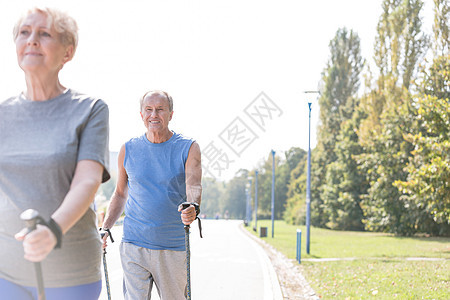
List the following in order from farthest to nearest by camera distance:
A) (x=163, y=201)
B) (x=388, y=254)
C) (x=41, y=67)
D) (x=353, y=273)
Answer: (x=388, y=254) < (x=353, y=273) < (x=163, y=201) < (x=41, y=67)

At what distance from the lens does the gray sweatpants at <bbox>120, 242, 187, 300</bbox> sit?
4105mm

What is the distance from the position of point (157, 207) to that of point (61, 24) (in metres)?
2.18

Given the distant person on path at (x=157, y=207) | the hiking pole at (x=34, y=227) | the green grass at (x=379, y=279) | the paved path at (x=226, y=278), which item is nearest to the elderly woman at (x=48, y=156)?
the hiking pole at (x=34, y=227)

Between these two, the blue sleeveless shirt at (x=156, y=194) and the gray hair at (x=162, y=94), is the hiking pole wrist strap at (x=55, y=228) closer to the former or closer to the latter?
the blue sleeveless shirt at (x=156, y=194)

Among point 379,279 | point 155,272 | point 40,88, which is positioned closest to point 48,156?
point 40,88

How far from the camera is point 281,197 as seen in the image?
112 m

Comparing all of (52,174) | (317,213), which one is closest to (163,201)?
(52,174)

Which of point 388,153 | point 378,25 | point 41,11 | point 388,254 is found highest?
point 378,25

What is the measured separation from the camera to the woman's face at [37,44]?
2.10m

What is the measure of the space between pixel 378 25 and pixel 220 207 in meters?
121

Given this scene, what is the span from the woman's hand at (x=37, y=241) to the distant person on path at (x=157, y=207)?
7.15 ft

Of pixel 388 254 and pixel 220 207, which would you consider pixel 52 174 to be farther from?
pixel 220 207

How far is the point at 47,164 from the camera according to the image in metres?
2.07

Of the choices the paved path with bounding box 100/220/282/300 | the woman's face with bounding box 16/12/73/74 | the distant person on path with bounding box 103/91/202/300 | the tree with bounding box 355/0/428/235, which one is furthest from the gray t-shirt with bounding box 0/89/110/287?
the tree with bounding box 355/0/428/235
